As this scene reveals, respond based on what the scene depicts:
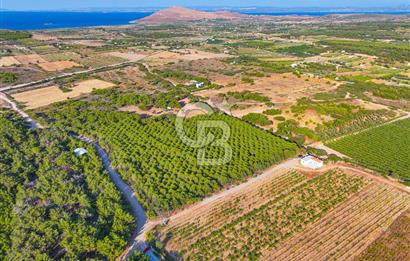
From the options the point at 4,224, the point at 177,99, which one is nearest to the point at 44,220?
the point at 4,224

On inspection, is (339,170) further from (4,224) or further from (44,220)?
(4,224)

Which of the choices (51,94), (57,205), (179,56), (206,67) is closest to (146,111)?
(51,94)

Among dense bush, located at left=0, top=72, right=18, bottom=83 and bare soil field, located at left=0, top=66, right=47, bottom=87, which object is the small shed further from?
dense bush, located at left=0, top=72, right=18, bottom=83

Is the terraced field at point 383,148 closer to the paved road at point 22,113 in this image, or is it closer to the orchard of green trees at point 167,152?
the orchard of green trees at point 167,152

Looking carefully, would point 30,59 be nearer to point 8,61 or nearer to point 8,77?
point 8,61

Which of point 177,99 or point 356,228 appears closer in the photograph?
point 356,228

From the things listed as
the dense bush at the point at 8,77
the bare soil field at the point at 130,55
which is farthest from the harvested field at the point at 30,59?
the bare soil field at the point at 130,55
